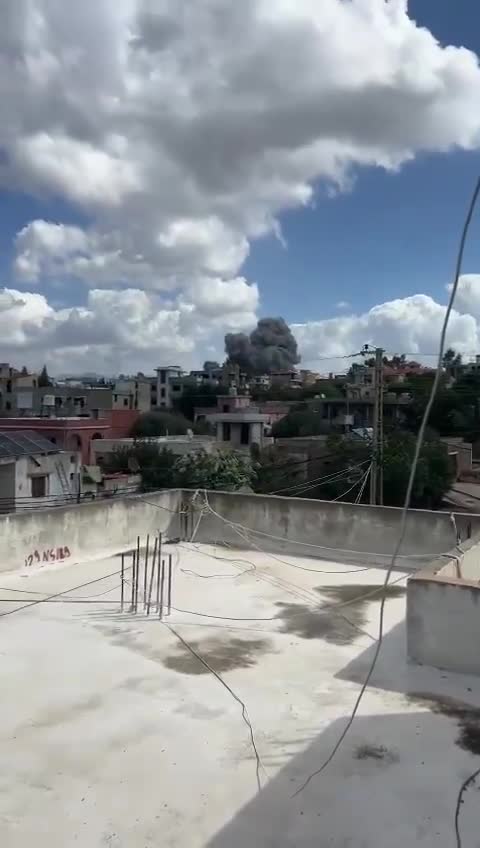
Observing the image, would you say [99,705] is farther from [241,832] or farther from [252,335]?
[252,335]

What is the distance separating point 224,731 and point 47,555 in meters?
5.13

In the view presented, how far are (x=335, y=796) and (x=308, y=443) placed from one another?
31.2 m

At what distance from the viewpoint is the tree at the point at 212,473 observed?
855 inches

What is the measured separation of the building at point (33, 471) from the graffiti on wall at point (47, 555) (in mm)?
9113

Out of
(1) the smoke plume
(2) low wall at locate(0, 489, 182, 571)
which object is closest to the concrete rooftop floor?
(2) low wall at locate(0, 489, 182, 571)

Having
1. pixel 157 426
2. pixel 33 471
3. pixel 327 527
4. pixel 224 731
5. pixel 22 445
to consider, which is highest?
pixel 157 426

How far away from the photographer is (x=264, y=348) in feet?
352

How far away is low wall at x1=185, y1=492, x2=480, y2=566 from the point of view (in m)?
9.00

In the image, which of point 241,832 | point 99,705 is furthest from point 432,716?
point 99,705

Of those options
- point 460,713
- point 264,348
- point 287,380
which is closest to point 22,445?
point 460,713

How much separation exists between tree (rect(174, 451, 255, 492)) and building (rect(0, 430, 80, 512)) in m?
3.82

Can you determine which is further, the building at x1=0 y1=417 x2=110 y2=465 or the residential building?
the residential building

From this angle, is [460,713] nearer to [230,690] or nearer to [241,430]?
[230,690]

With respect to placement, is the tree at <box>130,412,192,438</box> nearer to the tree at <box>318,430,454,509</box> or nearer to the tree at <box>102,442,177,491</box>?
the tree at <box>102,442,177,491</box>
